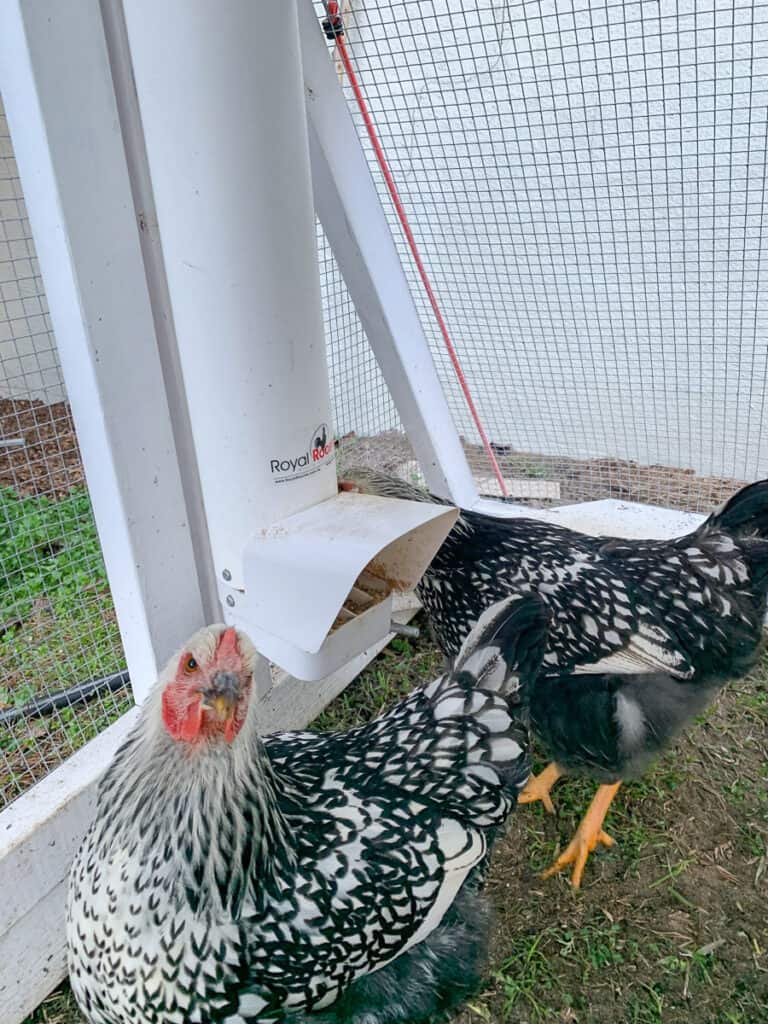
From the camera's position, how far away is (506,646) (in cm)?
124

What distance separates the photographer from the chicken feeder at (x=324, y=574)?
3.39 feet

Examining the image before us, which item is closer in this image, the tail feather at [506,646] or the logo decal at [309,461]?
the logo decal at [309,461]

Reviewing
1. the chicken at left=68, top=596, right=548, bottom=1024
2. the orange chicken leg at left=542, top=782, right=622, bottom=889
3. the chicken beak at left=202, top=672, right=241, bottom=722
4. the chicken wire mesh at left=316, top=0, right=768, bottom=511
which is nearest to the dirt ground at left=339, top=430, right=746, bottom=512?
the chicken wire mesh at left=316, top=0, right=768, bottom=511

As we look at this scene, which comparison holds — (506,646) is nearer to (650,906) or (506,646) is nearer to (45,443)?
(650,906)

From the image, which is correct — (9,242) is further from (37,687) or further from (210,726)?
(37,687)

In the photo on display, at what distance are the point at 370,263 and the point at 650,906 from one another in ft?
5.10

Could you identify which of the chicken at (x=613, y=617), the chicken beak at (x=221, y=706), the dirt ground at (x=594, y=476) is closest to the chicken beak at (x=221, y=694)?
the chicken beak at (x=221, y=706)

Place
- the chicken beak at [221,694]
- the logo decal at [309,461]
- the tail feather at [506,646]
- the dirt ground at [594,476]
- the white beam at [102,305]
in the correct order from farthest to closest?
the dirt ground at [594,476] < the tail feather at [506,646] < the logo decal at [309,461] < the white beam at [102,305] < the chicken beak at [221,694]

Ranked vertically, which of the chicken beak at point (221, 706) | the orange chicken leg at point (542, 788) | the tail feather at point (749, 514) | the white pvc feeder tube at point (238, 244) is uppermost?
the white pvc feeder tube at point (238, 244)

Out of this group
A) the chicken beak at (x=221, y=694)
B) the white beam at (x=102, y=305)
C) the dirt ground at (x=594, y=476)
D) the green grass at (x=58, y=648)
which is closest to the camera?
the chicken beak at (x=221, y=694)

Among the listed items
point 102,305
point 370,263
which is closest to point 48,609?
point 102,305

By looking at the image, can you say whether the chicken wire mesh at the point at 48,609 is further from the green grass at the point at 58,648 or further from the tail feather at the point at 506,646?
the tail feather at the point at 506,646

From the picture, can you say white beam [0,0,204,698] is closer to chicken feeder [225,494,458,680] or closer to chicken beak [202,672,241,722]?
chicken feeder [225,494,458,680]

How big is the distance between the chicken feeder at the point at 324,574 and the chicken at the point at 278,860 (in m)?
0.15
